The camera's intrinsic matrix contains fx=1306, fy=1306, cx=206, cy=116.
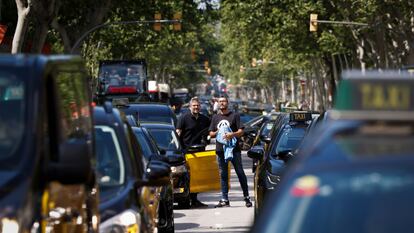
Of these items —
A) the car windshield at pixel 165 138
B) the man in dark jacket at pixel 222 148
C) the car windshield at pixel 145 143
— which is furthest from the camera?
the car windshield at pixel 165 138

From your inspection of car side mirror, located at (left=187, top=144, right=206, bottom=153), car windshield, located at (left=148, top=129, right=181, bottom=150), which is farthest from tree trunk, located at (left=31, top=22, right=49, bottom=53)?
car side mirror, located at (left=187, top=144, right=206, bottom=153)

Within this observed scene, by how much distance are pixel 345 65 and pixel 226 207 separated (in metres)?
59.2

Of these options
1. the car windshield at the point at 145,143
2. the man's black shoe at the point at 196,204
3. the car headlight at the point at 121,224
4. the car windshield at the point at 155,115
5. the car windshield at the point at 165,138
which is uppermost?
the car headlight at the point at 121,224

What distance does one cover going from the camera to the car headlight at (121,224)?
8930mm

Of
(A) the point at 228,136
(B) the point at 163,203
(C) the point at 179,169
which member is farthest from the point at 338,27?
(B) the point at 163,203

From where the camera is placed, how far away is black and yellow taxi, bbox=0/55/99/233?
6398mm

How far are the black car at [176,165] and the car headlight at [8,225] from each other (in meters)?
12.0

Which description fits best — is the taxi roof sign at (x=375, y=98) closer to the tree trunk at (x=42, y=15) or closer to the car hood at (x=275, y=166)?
the car hood at (x=275, y=166)

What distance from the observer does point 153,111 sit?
26.2 meters

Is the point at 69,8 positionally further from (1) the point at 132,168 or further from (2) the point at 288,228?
(2) the point at 288,228

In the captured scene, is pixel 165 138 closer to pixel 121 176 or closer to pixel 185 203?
pixel 185 203

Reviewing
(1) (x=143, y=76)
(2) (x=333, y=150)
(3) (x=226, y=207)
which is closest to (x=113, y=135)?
(2) (x=333, y=150)

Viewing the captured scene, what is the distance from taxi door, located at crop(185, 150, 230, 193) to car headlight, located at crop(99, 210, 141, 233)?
1084 cm

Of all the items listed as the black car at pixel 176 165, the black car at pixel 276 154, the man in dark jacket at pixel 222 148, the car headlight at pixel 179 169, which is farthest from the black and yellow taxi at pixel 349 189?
the man in dark jacket at pixel 222 148
